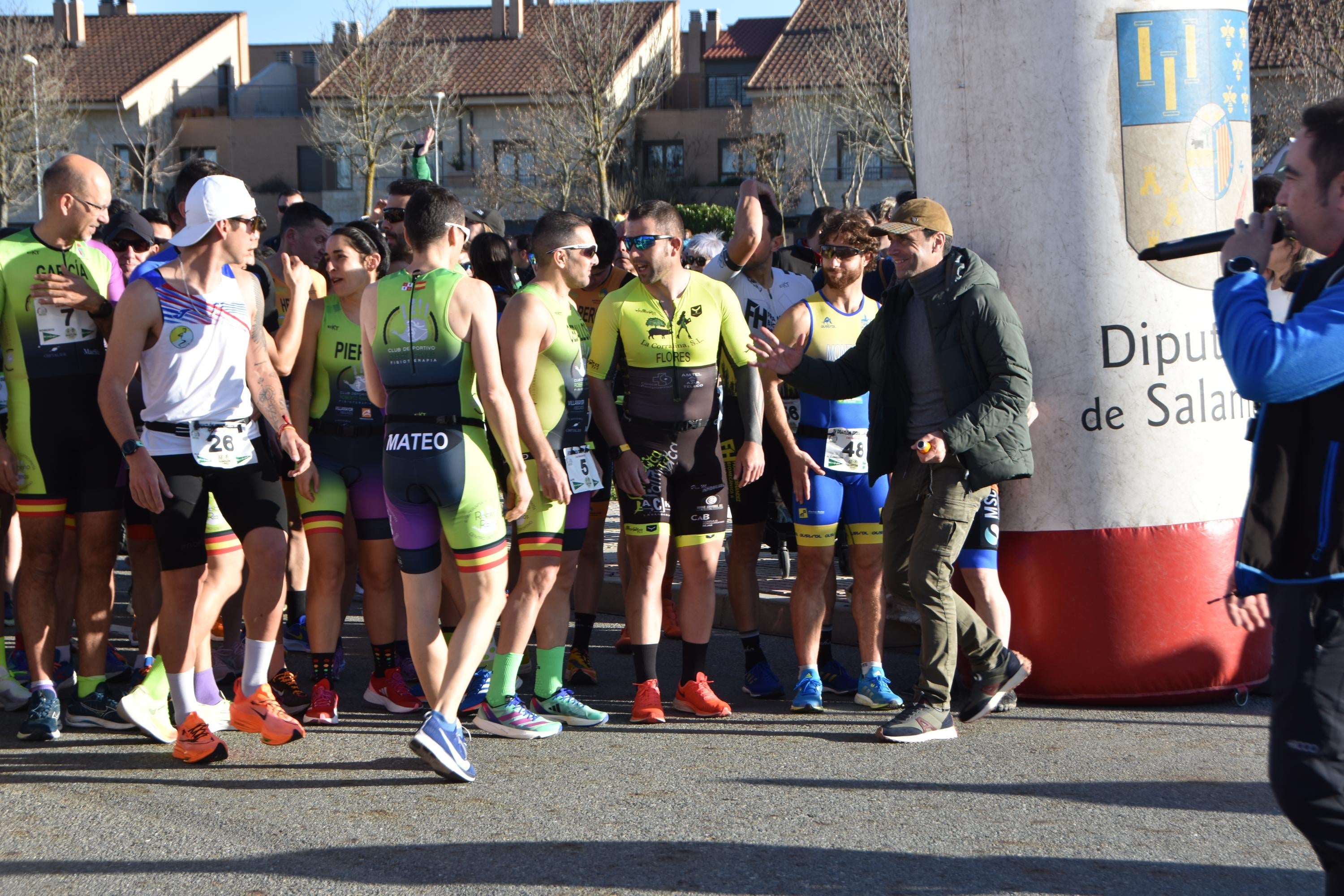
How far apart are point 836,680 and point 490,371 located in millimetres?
2494

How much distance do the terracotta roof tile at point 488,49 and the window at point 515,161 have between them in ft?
6.74

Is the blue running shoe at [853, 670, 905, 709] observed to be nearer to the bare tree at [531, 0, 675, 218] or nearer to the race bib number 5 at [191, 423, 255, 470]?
the race bib number 5 at [191, 423, 255, 470]

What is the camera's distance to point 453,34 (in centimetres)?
5441

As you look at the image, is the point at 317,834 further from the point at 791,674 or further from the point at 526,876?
the point at 791,674

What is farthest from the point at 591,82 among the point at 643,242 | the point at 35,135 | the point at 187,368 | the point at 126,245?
the point at 187,368

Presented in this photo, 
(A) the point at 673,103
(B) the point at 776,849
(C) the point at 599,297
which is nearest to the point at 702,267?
(C) the point at 599,297

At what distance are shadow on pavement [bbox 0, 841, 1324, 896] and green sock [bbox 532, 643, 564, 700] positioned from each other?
1781 mm

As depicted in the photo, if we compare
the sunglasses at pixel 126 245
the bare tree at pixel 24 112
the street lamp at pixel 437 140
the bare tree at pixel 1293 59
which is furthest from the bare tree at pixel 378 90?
the sunglasses at pixel 126 245

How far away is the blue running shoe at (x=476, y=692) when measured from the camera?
251 inches

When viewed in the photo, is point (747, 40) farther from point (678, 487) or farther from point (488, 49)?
point (678, 487)

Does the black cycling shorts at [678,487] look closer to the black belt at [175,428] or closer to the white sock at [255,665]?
the white sock at [255,665]

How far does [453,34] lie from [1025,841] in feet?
176

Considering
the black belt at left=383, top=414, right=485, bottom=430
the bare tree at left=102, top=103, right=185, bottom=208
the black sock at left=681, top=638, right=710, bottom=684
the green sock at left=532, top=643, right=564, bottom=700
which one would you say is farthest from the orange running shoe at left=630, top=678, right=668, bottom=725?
the bare tree at left=102, top=103, right=185, bottom=208

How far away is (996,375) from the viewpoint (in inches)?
219
